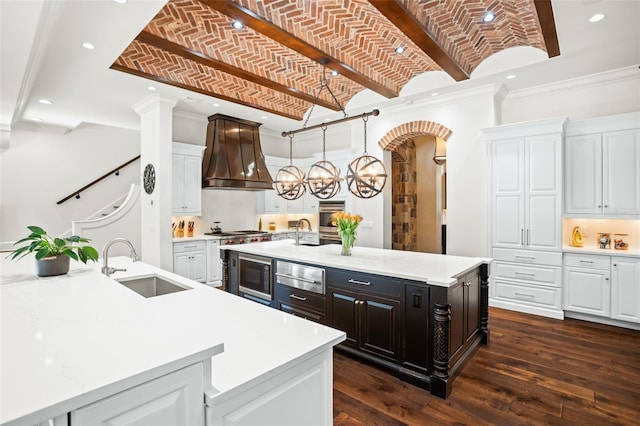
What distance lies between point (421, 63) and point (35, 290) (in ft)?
15.1

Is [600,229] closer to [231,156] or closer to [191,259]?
[231,156]

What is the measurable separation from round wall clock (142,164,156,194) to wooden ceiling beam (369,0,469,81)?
3.99 metres

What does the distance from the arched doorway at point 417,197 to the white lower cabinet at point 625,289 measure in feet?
11.1

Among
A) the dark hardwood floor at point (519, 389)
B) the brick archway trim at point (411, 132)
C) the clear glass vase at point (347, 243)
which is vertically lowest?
the dark hardwood floor at point (519, 389)

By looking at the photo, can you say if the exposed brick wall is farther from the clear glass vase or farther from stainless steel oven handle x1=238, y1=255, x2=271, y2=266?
stainless steel oven handle x1=238, y1=255, x2=271, y2=266

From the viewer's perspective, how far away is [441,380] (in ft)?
7.82

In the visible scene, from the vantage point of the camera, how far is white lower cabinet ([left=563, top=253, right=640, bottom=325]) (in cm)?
362

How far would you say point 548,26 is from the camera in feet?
9.99

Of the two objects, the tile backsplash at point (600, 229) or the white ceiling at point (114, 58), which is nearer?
the white ceiling at point (114, 58)

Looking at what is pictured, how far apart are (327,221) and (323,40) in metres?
3.61

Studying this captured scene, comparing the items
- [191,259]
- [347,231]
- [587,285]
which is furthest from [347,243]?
[191,259]

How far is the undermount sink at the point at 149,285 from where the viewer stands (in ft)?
Result: 7.73

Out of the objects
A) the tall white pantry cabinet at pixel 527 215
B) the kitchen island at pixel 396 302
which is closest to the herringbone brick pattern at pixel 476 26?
the tall white pantry cabinet at pixel 527 215

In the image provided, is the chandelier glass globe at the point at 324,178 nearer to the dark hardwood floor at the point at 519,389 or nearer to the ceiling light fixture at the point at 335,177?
the ceiling light fixture at the point at 335,177
